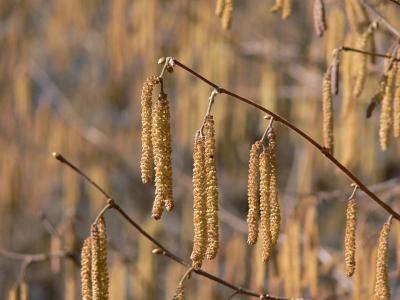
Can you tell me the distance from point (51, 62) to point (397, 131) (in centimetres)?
314

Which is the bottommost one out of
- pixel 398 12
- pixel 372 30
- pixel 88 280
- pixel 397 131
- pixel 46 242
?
pixel 88 280

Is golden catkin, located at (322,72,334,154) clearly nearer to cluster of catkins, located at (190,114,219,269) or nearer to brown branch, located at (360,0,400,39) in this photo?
brown branch, located at (360,0,400,39)

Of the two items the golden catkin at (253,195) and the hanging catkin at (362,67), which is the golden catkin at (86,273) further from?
the hanging catkin at (362,67)

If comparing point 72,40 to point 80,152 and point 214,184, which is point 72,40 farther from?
point 214,184

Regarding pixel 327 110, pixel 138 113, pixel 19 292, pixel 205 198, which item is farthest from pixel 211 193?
pixel 138 113

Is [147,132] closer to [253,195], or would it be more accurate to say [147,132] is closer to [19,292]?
[253,195]

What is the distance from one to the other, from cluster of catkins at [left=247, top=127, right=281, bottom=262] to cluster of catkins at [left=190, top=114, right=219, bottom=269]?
48mm

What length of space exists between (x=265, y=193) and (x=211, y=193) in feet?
0.24

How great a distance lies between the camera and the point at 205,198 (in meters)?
1.05

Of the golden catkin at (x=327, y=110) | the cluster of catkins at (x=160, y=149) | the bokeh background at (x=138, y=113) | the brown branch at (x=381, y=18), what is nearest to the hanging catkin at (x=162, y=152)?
the cluster of catkins at (x=160, y=149)

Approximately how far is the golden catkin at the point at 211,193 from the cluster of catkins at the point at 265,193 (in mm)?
45

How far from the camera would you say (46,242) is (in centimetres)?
403

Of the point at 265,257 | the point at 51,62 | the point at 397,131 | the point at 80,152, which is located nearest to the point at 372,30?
the point at 397,131

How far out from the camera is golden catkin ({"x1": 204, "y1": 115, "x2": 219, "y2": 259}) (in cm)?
105
